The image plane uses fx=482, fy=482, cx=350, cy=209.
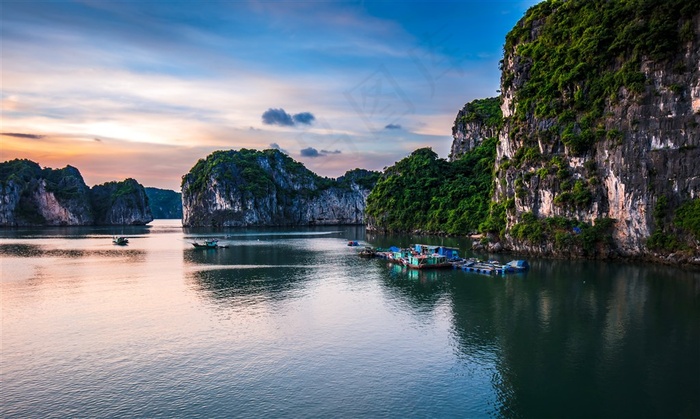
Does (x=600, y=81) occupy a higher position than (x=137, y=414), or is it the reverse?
(x=600, y=81)

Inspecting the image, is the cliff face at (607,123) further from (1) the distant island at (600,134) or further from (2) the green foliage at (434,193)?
(2) the green foliage at (434,193)

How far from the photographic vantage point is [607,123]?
63.2 meters

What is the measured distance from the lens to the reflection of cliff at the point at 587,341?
2219 centimetres

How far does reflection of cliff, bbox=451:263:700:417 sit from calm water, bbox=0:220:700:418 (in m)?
0.13

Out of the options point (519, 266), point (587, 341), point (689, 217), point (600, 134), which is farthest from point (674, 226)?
point (587, 341)

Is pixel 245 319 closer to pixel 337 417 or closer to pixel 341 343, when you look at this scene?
pixel 341 343

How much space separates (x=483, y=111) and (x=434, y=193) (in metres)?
47.2

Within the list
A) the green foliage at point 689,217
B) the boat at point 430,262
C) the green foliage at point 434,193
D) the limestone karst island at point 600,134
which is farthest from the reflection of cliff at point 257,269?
the green foliage at point 689,217

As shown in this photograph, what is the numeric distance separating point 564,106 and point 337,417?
63360 mm

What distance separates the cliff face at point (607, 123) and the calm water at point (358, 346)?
9.88 m

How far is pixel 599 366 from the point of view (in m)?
26.2

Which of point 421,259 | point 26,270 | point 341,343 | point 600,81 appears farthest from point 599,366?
point 26,270

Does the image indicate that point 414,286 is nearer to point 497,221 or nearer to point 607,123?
point 607,123

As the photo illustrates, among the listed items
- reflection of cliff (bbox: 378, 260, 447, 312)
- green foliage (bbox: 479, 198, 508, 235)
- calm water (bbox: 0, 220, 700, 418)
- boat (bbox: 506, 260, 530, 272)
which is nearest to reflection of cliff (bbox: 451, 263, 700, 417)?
calm water (bbox: 0, 220, 700, 418)
